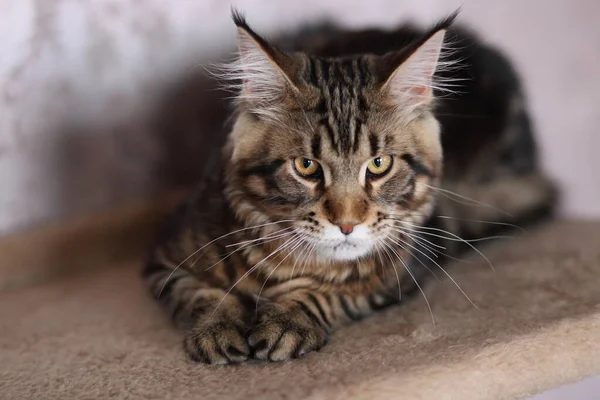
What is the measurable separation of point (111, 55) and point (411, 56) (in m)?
0.89

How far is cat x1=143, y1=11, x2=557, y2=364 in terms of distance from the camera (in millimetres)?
1342

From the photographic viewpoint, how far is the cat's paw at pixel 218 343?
131cm

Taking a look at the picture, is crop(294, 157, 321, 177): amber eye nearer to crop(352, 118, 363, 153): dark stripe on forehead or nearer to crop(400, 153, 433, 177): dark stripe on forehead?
crop(352, 118, 363, 153): dark stripe on forehead

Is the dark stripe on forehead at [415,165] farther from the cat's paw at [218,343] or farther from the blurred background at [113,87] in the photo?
the blurred background at [113,87]

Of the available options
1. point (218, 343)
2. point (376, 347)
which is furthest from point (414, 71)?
point (218, 343)

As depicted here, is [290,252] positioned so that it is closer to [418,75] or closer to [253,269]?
[253,269]

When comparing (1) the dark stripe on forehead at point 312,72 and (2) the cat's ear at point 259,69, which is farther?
(1) the dark stripe on forehead at point 312,72

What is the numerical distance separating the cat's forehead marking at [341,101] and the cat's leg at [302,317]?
309mm

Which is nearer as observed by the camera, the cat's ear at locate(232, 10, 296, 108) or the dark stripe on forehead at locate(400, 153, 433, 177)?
the cat's ear at locate(232, 10, 296, 108)

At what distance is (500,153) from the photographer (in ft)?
6.48

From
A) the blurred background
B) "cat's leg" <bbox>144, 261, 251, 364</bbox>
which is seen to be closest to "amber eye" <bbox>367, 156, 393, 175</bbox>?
"cat's leg" <bbox>144, 261, 251, 364</bbox>

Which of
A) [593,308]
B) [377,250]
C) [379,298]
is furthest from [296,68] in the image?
[593,308]

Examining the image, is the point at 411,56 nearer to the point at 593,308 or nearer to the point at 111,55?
the point at 593,308

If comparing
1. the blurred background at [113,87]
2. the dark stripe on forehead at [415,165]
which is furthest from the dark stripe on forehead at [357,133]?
the blurred background at [113,87]
